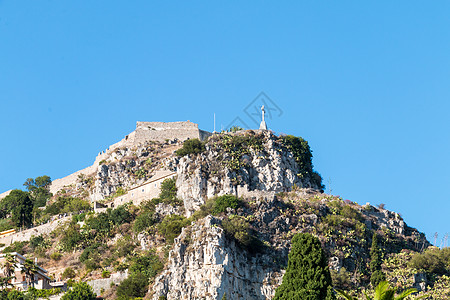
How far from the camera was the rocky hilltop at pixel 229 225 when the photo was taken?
6178cm

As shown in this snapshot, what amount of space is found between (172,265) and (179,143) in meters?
37.6

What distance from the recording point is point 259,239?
217ft

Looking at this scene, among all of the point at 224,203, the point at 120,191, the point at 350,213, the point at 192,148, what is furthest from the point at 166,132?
the point at 350,213

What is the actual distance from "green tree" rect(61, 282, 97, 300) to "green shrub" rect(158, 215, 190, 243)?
1043cm

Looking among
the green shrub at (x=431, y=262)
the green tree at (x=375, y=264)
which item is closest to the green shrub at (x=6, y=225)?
the green tree at (x=375, y=264)

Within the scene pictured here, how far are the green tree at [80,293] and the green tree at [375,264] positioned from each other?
901 inches

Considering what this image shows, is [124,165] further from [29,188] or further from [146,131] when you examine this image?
[29,188]

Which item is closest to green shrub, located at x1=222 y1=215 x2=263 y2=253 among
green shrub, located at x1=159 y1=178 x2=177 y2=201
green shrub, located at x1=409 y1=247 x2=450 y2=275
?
green shrub, located at x1=409 y1=247 x2=450 y2=275

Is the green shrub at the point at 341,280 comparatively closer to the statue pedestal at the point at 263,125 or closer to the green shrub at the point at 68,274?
the green shrub at the point at 68,274

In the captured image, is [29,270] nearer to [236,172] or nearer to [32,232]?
[32,232]

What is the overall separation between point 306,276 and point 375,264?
892 inches

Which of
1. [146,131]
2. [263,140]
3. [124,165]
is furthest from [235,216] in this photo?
[146,131]

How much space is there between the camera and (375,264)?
66125 millimetres

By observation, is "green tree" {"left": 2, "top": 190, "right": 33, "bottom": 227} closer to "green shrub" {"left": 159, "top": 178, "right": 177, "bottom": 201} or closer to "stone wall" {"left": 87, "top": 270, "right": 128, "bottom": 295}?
"green shrub" {"left": 159, "top": 178, "right": 177, "bottom": 201}
